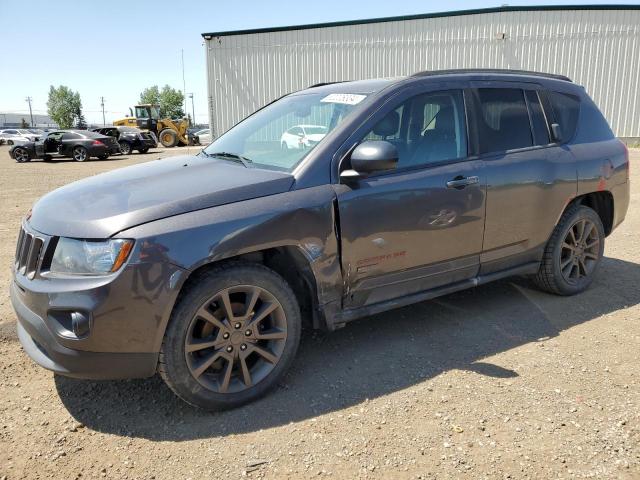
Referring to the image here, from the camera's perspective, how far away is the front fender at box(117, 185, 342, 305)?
2.52 meters

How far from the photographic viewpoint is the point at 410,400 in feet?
9.57

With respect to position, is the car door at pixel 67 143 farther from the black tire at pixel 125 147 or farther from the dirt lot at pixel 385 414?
the dirt lot at pixel 385 414

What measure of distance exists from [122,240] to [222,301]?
0.61 meters

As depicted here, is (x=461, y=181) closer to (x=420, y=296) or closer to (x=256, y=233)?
(x=420, y=296)

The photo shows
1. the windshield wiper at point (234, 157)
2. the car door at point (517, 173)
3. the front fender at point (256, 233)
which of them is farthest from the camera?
the car door at point (517, 173)

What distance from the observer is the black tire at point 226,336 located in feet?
8.64

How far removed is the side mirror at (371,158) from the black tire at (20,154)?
24.6 meters

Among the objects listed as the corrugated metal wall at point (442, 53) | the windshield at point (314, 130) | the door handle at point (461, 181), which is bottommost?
the door handle at point (461, 181)

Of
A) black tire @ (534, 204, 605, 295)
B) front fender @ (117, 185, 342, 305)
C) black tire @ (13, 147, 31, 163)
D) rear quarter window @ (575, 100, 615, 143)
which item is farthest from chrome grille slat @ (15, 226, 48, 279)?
black tire @ (13, 147, 31, 163)

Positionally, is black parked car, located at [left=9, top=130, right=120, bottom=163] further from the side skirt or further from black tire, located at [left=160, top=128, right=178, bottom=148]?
the side skirt

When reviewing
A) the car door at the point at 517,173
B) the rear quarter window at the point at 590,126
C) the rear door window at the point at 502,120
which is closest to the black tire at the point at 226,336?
the car door at the point at 517,173

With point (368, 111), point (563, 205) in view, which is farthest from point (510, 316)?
point (368, 111)

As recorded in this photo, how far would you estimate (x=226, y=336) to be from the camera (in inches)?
110

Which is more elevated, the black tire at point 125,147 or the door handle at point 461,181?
the door handle at point 461,181
